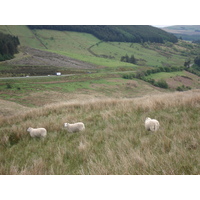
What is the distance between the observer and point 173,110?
5.42m

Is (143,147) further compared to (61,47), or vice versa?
(61,47)

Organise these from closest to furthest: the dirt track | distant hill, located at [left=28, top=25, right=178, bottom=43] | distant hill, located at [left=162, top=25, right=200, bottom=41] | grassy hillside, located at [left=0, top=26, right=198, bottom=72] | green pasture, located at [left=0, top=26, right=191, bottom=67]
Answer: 1. the dirt track
2. distant hill, located at [left=162, top=25, right=200, bottom=41]
3. green pasture, located at [left=0, top=26, right=191, bottom=67]
4. grassy hillside, located at [left=0, top=26, right=198, bottom=72]
5. distant hill, located at [left=28, top=25, right=178, bottom=43]

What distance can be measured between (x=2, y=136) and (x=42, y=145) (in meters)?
1.53

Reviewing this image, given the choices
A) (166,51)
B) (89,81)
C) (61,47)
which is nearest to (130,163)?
(89,81)

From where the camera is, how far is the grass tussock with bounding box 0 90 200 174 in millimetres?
2287

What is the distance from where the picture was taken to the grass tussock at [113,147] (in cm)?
229

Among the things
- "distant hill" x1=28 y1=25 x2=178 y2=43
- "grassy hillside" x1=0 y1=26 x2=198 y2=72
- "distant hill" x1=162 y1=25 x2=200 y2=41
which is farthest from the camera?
"distant hill" x1=28 y1=25 x2=178 y2=43

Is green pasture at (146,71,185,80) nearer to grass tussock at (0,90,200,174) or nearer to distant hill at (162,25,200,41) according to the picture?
distant hill at (162,25,200,41)

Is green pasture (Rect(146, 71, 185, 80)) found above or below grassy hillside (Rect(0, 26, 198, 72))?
below

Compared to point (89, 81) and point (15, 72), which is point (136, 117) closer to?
point (15, 72)

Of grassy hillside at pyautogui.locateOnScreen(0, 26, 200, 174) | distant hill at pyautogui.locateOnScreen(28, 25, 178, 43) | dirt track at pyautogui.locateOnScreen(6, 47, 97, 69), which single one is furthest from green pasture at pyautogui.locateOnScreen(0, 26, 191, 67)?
grassy hillside at pyautogui.locateOnScreen(0, 26, 200, 174)

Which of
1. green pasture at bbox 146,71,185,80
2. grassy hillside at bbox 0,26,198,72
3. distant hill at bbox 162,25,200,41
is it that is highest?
distant hill at bbox 162,25,200,41

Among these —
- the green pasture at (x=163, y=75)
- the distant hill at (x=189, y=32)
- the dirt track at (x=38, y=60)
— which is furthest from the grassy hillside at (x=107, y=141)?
the green pasture at (x=163, y=75)

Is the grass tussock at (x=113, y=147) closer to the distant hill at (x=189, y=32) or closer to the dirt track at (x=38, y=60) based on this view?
the dirt track at (x=38, y=60)
